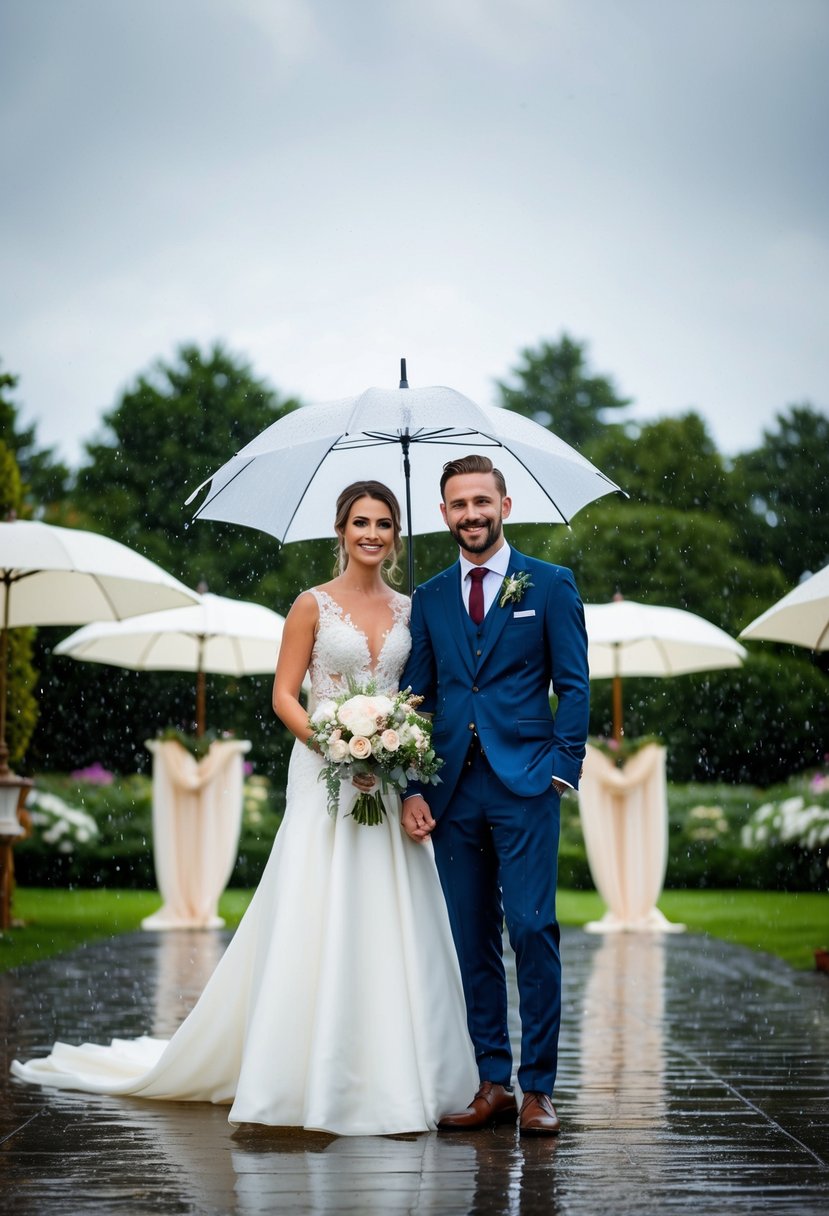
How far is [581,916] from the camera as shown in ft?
48.9

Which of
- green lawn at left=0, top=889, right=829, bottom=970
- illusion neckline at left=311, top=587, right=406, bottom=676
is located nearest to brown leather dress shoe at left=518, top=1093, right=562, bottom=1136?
illusion neckline at left=311, top=587, right=406, bottom=676

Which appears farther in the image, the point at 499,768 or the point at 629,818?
the point at 629,818

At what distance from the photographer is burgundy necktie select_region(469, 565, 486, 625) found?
446cm

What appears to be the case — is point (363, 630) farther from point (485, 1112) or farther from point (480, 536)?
point (485, 1112)

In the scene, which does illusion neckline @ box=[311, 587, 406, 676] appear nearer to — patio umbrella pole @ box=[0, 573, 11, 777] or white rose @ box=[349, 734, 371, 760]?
white rose @ box=[349, 734, 371, 760]

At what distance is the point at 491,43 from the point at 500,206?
4.90m

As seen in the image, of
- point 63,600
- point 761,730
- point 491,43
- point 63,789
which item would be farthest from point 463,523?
point 491,43

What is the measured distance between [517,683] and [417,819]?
0.52 meters

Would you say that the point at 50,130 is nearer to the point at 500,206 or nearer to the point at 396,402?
the point at 500,206

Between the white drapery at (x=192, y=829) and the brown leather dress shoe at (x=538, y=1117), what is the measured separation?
334 inches

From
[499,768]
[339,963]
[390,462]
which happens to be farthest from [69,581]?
[499,768]

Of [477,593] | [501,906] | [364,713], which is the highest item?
[477,593]

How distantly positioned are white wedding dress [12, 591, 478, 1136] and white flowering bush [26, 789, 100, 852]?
1195 cm

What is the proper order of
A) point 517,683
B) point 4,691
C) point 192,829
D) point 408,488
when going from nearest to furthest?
1. point 517,683
2. point 408,488
3. point 4,691
4. point 192,829
